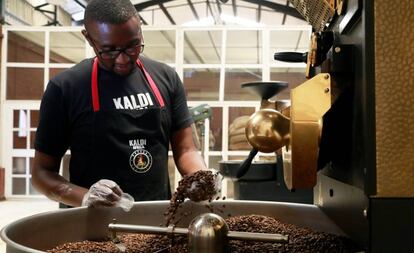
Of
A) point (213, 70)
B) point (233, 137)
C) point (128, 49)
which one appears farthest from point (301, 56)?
point (213, 70)

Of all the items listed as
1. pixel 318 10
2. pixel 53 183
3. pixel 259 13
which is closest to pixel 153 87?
pixel 53 183

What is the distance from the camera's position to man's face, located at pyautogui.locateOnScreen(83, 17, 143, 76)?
1.30 m

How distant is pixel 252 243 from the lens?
2.24 ft

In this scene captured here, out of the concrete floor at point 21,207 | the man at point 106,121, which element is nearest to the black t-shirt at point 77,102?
the man at point 106,121

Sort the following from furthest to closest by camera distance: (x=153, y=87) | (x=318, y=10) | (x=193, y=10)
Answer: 1. (x=193, y=10)
2. (x=153, y=87)
3. (x=318, y=10)

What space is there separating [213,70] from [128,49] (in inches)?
165

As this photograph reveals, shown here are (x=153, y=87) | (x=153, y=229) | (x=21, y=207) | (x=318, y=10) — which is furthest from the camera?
(x=21, y=207)

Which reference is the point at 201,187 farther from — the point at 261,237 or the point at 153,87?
the point at 153,87

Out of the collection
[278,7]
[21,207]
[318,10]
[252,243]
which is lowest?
[21,207]

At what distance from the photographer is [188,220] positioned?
2.71 feet

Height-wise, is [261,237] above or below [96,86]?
below

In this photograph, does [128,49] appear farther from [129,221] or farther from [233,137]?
[233,137]

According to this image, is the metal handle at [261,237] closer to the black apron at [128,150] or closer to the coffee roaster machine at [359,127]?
the coffee roaster machine at [359,127]

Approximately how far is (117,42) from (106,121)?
0.23 m
